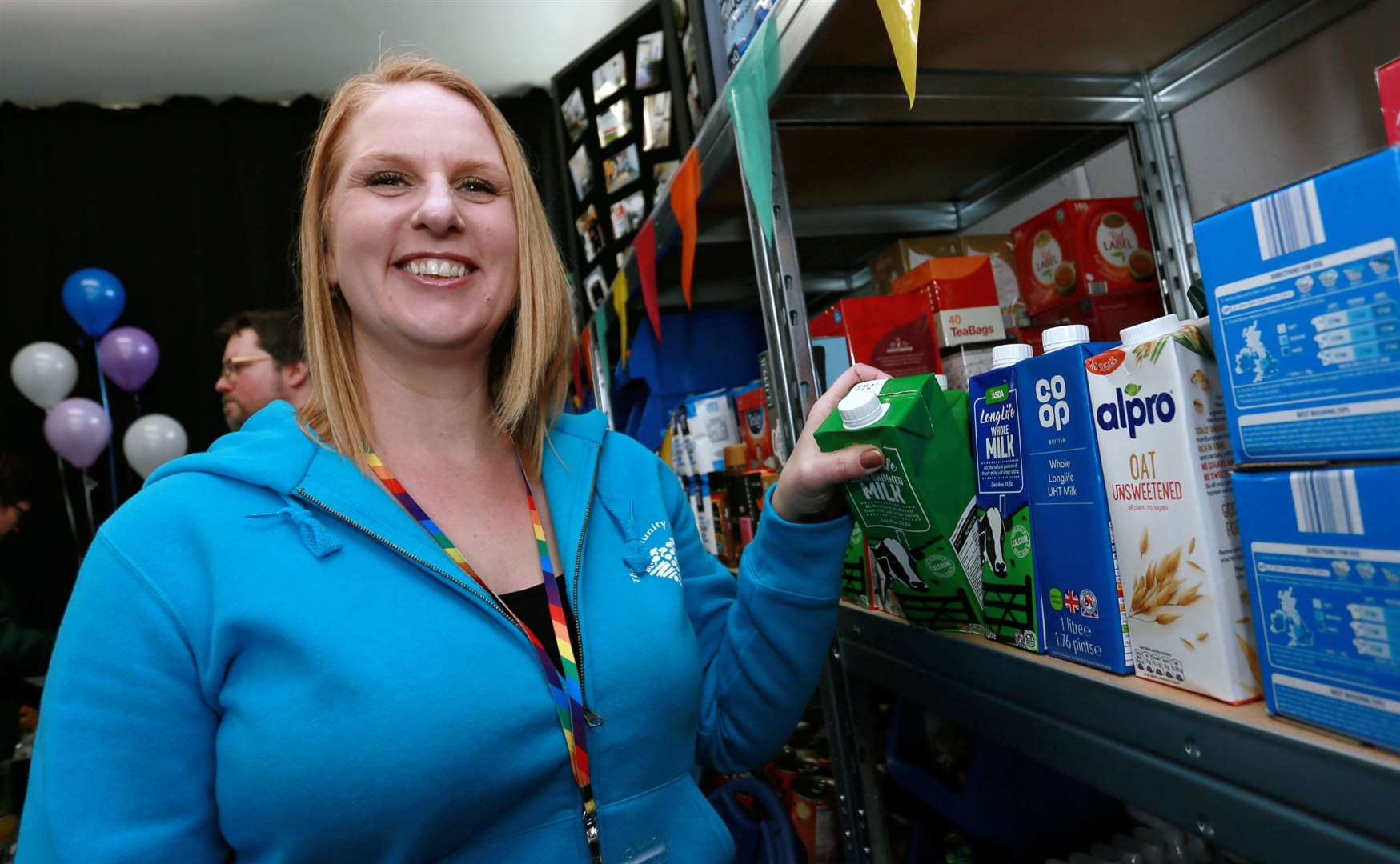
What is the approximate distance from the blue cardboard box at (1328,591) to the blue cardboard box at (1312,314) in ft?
0.07

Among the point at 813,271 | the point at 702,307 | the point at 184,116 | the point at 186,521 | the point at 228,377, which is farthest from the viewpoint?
the point at 184,116

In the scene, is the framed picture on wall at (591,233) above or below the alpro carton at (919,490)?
above

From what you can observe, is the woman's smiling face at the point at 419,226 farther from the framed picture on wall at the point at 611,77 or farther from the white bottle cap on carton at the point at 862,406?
the framed picture on wall at the point at 611,77

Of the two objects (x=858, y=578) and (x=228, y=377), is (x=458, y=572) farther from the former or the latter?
(x=228, y=377)

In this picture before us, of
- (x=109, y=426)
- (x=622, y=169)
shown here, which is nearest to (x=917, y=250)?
(x=622, y=169)

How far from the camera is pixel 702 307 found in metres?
2.52

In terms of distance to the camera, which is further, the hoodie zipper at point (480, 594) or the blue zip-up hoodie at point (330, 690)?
the hoodie zipper at point (480, 594)

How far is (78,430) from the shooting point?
13.5ft

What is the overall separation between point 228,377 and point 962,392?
9.46 feet

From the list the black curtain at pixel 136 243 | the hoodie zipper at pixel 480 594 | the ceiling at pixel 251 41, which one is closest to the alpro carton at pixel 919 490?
the hoodie zipper at pixel 480 594

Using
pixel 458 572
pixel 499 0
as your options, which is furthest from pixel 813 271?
pixel 499 0

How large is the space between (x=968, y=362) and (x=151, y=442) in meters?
4.42

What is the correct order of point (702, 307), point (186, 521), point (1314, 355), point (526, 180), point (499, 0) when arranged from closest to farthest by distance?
point (1314, 355)
point (186, 521)
point (526, 180)
point (702, 307)
point (499, 0)

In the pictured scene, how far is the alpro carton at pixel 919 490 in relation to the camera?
31.7 inches
